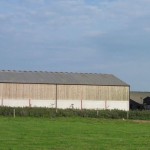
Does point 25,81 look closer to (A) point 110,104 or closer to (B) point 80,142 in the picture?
(A) point 110,104

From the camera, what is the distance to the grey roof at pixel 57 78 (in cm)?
7188

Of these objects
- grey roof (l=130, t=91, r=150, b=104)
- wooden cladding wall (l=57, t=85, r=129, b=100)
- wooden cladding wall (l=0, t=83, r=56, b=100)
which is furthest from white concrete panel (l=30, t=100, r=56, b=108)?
grey roof (l=130, t=91, r=150, b=104)

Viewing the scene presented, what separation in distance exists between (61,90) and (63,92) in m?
0.42

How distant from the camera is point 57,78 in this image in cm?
7475

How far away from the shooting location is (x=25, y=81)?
71375 millimetres

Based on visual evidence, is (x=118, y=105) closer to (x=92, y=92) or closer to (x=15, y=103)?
(x=92, y=92)

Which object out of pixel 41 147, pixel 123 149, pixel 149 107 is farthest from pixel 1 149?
pixel 149 107

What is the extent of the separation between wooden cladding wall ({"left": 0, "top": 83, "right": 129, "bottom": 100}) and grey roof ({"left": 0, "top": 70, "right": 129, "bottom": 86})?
0.81 meters

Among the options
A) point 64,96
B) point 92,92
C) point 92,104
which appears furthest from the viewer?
point 92,92

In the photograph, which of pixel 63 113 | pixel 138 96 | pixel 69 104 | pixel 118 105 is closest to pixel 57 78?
pixel 69 104

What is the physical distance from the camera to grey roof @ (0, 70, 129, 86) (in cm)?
7188

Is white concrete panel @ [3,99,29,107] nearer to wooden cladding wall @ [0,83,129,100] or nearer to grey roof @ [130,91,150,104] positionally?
wooden cladding wall @ [0,83,129,100]

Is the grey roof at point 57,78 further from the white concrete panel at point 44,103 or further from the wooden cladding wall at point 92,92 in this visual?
the white concrete panel at point 44,103

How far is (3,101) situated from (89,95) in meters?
13.4
